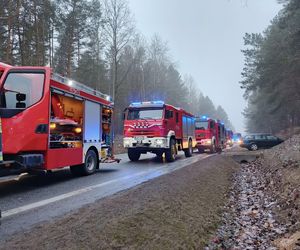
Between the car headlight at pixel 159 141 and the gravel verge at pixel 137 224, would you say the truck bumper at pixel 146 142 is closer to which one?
the car headlight at pixel 159 141

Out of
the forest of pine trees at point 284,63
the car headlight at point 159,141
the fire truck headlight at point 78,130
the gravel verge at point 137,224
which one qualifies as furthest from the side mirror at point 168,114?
the forest of pine trees at point 284,63

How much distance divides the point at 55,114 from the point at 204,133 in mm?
20615

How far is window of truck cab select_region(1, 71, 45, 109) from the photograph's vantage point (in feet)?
31.2

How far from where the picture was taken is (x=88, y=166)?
531 inches

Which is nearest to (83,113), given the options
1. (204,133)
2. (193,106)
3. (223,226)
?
(223,226)

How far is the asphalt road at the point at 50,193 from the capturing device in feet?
22.5

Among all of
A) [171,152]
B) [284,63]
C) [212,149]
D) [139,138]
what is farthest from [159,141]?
[284,63]

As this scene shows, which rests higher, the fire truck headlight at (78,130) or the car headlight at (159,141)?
the fire truck headlight at (78,130)

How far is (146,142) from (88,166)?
5.52 m

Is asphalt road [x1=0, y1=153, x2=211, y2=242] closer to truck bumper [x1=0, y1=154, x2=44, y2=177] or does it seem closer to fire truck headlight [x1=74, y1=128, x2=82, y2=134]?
truck bumper [x1=0, y1=154, x2=44, y2=177]

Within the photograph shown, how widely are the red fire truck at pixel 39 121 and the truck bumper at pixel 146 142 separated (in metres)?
5.93

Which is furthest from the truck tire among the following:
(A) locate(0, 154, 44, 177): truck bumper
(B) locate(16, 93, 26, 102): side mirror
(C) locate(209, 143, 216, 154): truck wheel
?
(C) locate(209, 143, 216, 154): truck wheel

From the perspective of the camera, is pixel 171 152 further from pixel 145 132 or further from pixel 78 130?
pixel 78 130

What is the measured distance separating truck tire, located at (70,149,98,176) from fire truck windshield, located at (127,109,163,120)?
5.24 m
